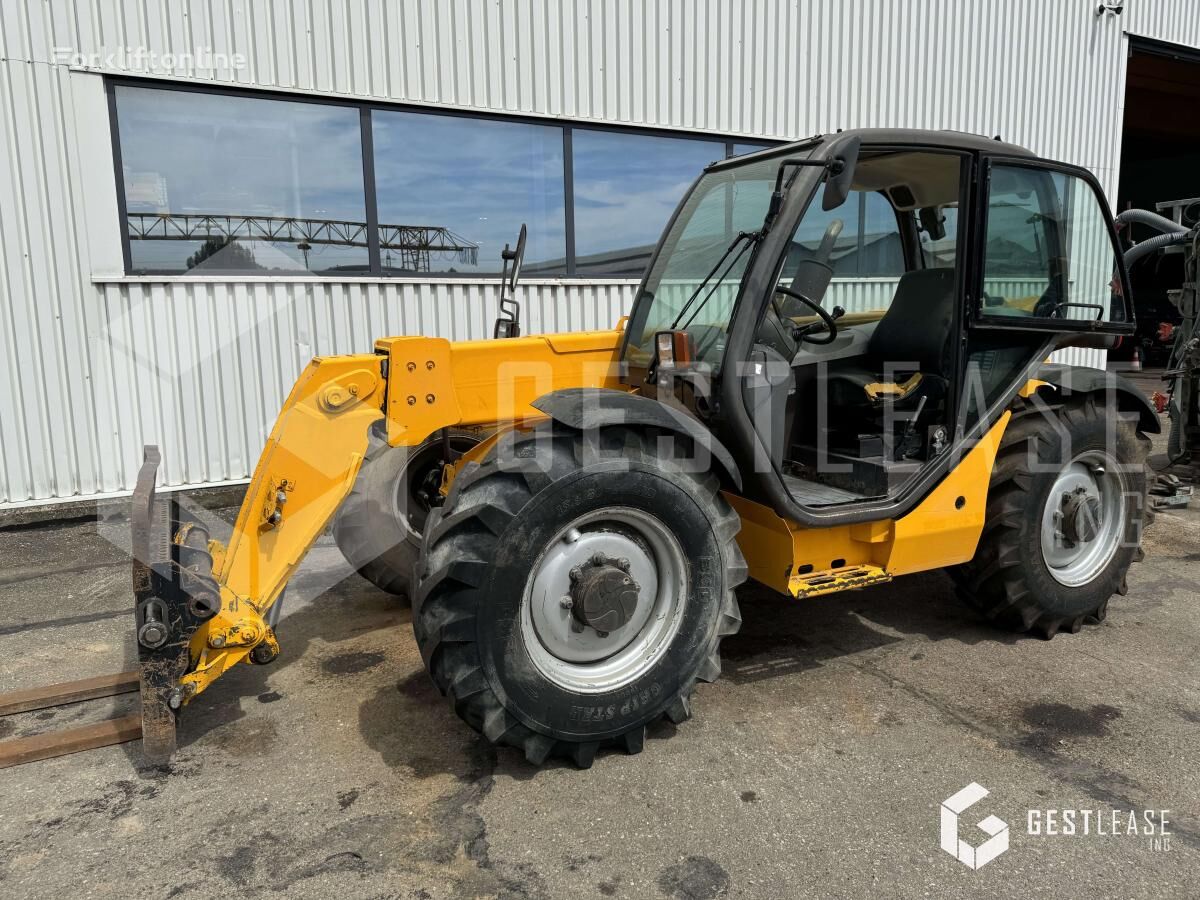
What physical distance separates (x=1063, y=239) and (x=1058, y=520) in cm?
143

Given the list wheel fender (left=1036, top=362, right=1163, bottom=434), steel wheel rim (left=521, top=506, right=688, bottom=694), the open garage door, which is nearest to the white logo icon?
steel wheel rim (left=521, top=506, right=688, bottom=694)

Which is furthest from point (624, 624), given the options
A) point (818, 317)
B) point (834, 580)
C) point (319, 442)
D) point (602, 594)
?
point (818, 317)

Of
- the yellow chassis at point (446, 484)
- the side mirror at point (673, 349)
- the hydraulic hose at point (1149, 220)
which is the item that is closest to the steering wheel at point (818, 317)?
the side mirror at point (673, 349)

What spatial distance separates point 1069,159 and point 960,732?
35.1 feet

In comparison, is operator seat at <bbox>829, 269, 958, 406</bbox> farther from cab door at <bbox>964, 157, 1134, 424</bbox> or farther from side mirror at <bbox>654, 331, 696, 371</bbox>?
side mirror at <bbox>654, 331, 696, 371</bbox>

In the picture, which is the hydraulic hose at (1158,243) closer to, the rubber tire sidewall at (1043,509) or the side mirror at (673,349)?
the rubber tire sidewall at (1043,509)

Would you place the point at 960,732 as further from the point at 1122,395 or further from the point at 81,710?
the point at 81,710

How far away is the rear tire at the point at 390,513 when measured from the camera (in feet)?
14.3

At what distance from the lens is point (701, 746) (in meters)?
3.33

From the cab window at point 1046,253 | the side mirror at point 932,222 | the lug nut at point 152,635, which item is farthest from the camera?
the side mirror at point 932,222

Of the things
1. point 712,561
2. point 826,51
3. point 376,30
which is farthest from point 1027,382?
point 826,51

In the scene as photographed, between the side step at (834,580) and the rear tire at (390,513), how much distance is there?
5.92ft

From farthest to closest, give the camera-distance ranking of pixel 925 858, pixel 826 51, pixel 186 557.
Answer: pixel 826 51
pixel 186 557
pixel 925 858

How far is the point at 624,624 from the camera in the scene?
3.19 metres
